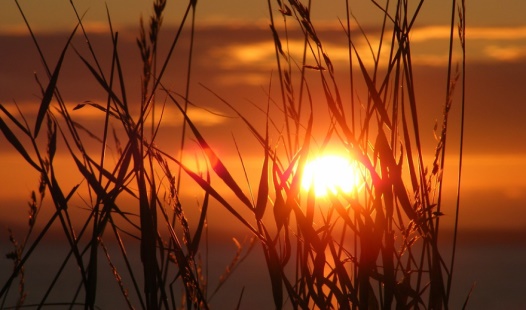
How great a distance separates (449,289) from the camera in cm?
144

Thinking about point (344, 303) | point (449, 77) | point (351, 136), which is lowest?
point (344, 303)

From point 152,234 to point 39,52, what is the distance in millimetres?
405

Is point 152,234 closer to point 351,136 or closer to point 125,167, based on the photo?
point 125,167

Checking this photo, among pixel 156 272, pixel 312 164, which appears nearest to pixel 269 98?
pixel 312 164

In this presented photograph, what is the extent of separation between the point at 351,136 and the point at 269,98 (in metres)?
0.24

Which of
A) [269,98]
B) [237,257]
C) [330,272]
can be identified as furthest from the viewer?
[237,257]

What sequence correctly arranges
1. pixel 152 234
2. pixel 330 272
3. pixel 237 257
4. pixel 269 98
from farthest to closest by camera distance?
pixel 237 257, pixel 269 98, pixel 330 272, pixel 152 234

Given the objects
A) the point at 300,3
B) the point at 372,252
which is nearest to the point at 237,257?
the point at 372,252

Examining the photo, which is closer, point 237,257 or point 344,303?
point 344,303

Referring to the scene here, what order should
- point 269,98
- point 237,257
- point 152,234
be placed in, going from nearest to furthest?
1. point 152,234
2. point 269,98
3. point 237,257

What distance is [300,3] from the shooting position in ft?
4.75

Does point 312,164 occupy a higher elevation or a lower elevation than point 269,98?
lower

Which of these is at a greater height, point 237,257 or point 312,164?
point 312,164

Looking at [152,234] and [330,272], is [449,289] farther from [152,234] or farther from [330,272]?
[152,234]
